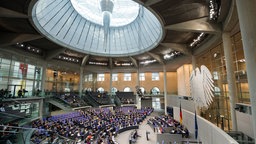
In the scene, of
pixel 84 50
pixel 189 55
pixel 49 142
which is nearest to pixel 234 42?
pixel 189 55

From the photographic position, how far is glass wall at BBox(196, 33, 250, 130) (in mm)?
11723

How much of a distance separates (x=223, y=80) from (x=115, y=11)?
70.4ft

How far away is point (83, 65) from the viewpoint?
106 feet

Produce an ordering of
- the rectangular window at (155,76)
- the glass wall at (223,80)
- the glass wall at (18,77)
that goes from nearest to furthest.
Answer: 1. the glass wall at (223,80)
2. the glass wall at (18,77)
3. the rectangular window at (155,76)

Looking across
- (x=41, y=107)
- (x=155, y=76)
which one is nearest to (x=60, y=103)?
(x=41, y=107)

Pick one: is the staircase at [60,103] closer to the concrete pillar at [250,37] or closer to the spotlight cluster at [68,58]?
the spotlight cluster at [68,58]

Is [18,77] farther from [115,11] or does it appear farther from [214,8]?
[214,8]

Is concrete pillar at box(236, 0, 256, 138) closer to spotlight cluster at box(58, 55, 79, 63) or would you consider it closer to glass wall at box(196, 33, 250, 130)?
glass wall at box(196, 33, 250, 130)

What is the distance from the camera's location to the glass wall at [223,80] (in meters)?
11.7

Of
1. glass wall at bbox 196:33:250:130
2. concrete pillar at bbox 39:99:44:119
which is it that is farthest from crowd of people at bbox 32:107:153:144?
glass wall at bbox 196:33:250:130

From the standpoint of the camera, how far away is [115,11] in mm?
26344

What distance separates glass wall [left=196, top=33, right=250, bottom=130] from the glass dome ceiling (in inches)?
279

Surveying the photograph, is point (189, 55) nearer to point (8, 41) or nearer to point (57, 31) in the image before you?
point (57, 31)

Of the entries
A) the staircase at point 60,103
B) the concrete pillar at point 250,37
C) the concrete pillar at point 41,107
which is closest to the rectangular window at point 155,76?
the staircase at point 60,103
